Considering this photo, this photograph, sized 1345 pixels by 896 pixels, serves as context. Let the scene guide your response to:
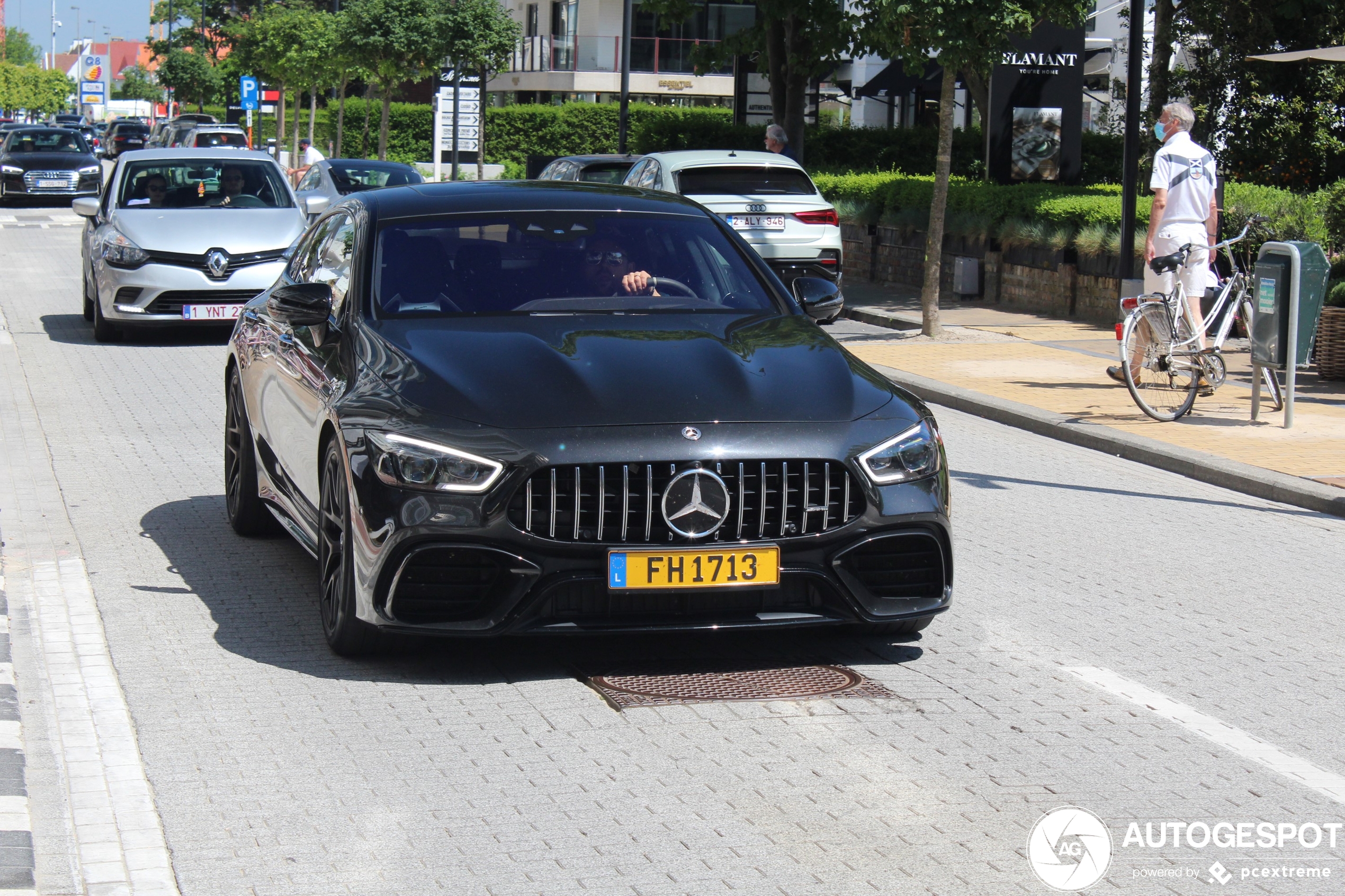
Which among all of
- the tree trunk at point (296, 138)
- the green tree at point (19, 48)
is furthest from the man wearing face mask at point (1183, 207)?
the green tree at point (19, 48)

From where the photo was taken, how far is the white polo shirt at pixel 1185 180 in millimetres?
12242

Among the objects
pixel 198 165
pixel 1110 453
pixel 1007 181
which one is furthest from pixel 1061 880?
pixel 1007 181

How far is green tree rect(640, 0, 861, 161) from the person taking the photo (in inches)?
1034

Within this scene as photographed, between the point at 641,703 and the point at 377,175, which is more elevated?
the point at 377,175

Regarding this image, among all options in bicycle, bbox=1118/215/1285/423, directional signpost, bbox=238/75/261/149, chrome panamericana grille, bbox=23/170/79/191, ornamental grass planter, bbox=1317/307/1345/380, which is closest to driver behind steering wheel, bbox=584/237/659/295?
bicycle, bbox=1118/215/1285/423

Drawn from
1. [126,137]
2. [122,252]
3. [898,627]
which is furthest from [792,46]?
[126,137]

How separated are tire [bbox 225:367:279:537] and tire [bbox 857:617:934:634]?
2916 millimetres

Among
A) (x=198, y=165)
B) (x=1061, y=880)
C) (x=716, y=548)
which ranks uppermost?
(x=198, y=165)

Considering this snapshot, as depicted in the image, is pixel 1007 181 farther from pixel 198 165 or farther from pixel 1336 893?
pixel 1336 893

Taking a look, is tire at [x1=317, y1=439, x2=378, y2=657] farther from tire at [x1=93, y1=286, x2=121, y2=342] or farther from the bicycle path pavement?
tire at [x1=93, y1=286, x2=121, y2=342]

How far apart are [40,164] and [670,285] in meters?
37.2

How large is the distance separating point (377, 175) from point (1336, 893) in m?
20.8

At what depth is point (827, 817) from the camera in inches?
176

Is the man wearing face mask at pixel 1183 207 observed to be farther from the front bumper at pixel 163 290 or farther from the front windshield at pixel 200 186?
the front windshield at pixel 200 186
